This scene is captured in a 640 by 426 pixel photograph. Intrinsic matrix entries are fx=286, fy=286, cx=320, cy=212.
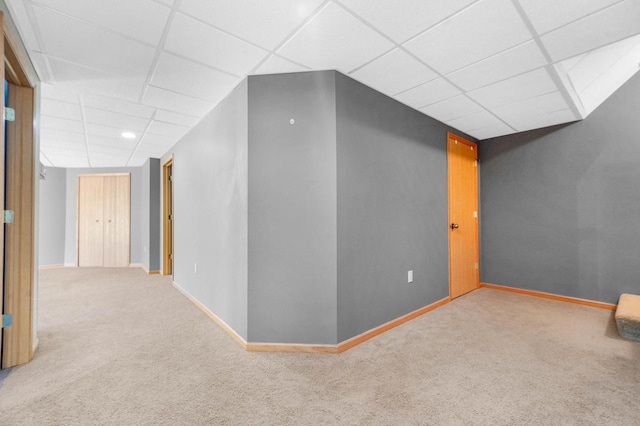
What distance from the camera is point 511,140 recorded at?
4215 millimetres

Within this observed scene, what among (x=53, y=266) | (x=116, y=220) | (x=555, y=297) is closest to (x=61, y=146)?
(x=116, y=220)

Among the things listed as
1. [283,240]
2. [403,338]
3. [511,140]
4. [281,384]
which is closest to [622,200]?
[511,140]

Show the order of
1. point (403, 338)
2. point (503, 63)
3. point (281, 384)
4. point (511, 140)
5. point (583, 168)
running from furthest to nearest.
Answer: point (511, 140) < point (583, 168) < point (403, 338) < point (503, 63) < point (281, 384)

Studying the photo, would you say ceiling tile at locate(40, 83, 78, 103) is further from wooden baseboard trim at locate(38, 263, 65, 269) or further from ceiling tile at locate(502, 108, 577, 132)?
wooden baseboard trim at locate(38, 263, 65, 269)

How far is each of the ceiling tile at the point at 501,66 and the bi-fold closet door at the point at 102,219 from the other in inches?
271

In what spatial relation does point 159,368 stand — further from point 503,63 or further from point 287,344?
point 503,63

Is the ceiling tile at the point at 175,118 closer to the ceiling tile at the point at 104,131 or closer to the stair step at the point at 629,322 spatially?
the ceiling tile at the point at 104,131

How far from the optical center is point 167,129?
3859 millimetres

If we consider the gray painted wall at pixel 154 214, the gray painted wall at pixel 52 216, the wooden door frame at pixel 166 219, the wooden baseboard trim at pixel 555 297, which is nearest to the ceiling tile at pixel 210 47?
the wooden door frame at pixel 166 219

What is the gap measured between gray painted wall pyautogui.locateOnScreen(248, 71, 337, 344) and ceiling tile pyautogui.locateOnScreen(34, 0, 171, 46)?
0.86m

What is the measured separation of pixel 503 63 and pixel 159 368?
3.53m

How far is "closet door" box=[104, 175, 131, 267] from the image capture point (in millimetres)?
6422

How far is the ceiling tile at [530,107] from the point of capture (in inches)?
118

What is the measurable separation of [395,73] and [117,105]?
2860 mm
